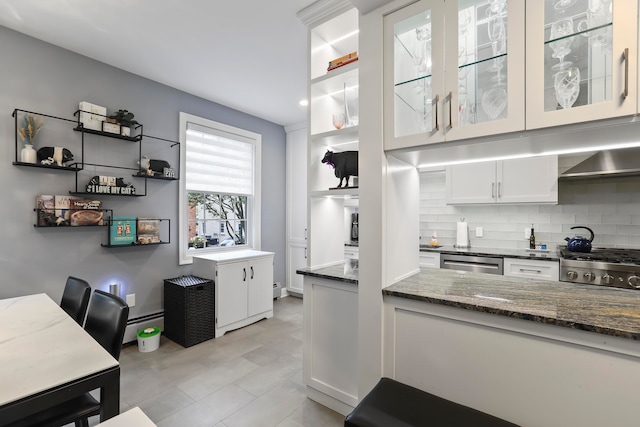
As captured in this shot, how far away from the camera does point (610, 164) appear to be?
2443mm

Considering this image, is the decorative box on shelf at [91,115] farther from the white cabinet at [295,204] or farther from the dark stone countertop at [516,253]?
the dark stone countertop at [516,253]

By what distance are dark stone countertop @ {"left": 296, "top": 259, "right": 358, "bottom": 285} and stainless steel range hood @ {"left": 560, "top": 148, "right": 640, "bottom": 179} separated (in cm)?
225

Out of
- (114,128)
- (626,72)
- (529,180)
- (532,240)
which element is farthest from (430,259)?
(114,128)

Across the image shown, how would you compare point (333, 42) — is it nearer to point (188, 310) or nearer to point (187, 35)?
point (187, 35)

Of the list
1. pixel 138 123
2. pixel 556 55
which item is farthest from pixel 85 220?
pixel 556 55

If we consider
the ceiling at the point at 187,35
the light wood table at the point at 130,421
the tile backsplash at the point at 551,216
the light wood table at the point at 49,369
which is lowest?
the light wood table at the point at 49,369

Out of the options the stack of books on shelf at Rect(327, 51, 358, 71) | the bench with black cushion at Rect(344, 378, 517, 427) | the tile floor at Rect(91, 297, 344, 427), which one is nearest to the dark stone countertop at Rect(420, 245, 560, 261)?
the tile floor at Rect(91, 297, 344, 427)

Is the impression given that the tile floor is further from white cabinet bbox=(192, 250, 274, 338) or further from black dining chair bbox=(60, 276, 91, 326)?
black dining chair bbox=(60, 276, 91, 326)

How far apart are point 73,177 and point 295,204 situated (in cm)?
285

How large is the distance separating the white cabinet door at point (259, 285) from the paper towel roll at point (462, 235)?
2.39m

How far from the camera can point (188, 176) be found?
361cm

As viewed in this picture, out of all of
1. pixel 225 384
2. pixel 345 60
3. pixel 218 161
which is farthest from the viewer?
pixel 218 161

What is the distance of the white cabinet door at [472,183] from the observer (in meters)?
3.18

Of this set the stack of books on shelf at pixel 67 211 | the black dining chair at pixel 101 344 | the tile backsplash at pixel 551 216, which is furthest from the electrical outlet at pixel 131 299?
the tile backsplash at pixel 551 216
